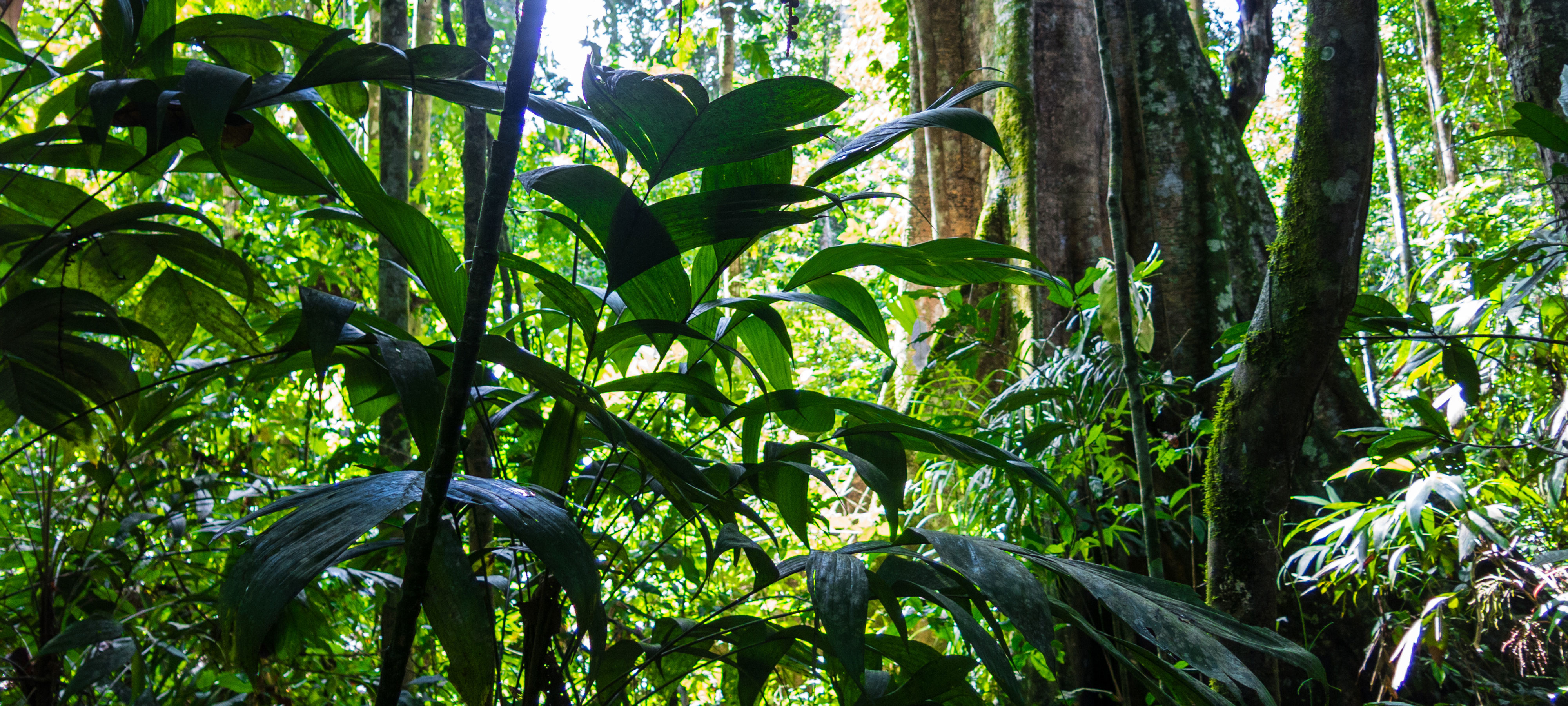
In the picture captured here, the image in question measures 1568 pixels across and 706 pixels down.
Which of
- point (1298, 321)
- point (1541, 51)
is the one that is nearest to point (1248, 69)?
point (1541, 51)

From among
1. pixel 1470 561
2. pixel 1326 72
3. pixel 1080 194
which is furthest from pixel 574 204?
pixel 1080 194

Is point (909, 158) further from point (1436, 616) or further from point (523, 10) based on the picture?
point (523, 10)

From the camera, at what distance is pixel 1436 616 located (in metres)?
1.46

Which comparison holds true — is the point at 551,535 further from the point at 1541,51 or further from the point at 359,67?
the point at 1541,51

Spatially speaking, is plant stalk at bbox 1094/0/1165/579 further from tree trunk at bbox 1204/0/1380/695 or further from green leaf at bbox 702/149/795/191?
green leaf at bbox 702/149/795/191

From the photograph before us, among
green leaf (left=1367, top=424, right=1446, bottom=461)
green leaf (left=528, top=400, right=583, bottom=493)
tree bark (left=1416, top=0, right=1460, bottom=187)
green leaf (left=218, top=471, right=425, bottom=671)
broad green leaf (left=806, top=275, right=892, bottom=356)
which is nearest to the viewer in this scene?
green leaf (left=218, top=471, right=425, bottom=671)

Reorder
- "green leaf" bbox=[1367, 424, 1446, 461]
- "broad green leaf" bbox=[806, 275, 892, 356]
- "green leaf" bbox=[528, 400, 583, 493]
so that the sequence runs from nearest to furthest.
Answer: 1. "green leaf" bbox=[528, 400, 583, 493]
2. "broad green leaf" bbox=[806, 275, 892, 356]
3. "green leaf" bbox=[1367, 424, 1446, 461]

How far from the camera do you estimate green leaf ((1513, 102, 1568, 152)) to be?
1059 millimetres

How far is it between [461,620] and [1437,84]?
7.48 metres

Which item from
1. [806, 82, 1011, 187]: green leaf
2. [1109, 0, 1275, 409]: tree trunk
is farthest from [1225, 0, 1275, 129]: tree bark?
→ [806, 82, 1011, 187]: green leaf

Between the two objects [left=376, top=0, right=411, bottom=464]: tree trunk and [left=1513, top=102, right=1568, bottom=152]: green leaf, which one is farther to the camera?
[left=376, top=0, right=411, bottom=464]: tree trunk

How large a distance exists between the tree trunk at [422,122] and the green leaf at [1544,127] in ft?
10.6

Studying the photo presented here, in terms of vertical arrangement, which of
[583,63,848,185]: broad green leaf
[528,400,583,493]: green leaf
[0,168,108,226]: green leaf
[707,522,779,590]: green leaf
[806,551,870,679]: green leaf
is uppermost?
[0,168,108,226]: green leaf

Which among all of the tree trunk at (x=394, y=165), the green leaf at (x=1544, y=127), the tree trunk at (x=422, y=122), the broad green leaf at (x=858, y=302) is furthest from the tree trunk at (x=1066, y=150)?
the tree trunk at (x=422, y=122)
